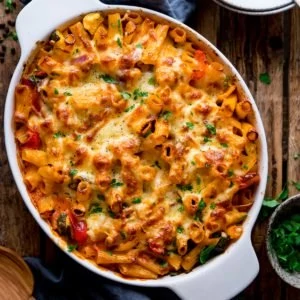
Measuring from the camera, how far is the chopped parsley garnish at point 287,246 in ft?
12.8

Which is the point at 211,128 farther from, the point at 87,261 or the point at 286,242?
the point at 87,261

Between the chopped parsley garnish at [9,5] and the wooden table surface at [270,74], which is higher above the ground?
the chopped parsley garnish at [9,5]

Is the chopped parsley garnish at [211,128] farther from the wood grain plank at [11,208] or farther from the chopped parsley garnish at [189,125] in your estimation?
the wood grain plank at [11,208]

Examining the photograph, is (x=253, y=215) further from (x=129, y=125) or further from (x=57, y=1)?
(x=57, y=1)

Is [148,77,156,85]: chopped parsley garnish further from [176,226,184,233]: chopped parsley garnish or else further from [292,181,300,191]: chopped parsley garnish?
[292,181,300,191]: chopped parsley garnish

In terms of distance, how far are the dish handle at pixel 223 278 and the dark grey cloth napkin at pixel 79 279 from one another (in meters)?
0.26

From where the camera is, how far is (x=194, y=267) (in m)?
3.72

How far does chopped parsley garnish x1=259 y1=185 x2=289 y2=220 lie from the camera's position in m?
3.96

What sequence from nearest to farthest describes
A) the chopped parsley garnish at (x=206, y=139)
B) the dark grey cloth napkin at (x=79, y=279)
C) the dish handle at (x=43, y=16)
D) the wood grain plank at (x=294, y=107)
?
the dish handle at (x=43, y=16) → the chopped parsley garnish at (x=206, y=139) → the dark grey cloth napkin at (x=79, y=279) → the wood grain plank at (x=294, y=107)

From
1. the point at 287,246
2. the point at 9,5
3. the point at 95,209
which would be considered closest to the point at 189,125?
the point at 95,209

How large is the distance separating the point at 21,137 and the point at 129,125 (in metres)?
0.50

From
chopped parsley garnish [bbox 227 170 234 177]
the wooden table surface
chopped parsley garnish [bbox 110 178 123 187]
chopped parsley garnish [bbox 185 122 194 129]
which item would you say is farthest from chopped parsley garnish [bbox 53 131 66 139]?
the wooden table surface

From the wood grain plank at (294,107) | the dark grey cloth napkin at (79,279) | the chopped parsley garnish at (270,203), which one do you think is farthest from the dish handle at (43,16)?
the chopped parsley garnish at (270,203)

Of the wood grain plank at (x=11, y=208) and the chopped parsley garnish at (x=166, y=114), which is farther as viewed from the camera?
the wood grain plank at (x=11, y=208)
